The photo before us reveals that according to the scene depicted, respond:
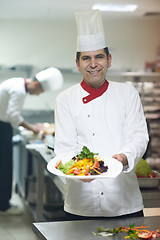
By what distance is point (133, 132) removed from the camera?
8.09ft

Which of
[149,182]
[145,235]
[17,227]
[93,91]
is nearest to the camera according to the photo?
[145,235]

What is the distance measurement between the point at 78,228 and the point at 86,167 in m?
0.28

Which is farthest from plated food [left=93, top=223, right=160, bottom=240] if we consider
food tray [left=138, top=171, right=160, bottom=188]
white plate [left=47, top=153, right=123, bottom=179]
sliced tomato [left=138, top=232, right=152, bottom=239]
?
food tray [left=138, top=171, right=160, bottom=188]

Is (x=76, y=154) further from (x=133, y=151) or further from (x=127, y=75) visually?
(x=127, y=75)

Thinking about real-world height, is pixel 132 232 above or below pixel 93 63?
below

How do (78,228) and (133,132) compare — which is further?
(133,132)

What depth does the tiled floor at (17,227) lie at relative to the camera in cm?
440

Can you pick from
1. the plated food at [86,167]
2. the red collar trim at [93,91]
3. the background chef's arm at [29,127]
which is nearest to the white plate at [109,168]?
the plated food at [86,167]

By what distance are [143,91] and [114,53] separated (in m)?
0.57

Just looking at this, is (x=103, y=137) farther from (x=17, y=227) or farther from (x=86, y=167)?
(x=17, y=227)

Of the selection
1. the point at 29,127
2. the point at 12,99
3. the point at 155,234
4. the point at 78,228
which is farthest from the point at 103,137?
the point at 29,127

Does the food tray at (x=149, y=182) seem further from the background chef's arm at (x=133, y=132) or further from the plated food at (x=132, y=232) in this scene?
the plated food at (x=132, y=232)

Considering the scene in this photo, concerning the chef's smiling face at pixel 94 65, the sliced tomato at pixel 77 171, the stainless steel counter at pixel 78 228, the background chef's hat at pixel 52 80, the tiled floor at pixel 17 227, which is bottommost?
the tiled floor at pixel 17 227

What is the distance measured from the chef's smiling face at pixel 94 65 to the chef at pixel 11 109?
198 centimetres
